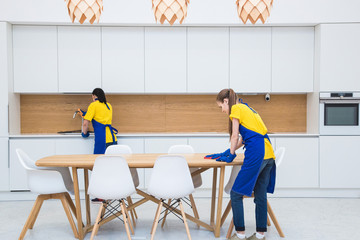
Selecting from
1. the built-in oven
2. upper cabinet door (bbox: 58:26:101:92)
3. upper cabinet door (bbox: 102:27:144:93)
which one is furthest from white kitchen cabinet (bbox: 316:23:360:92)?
upper cabinet door (bbox: 58:26:101:92)

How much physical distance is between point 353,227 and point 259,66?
96.4 inches

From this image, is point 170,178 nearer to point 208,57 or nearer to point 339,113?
point 208,57

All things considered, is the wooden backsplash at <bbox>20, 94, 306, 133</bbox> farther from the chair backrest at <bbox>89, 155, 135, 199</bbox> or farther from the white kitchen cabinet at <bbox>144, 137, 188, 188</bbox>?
the chair backrest at <bbox>89, 155, 135, 199</bbox>

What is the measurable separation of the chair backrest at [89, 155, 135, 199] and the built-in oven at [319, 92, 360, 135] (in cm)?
304

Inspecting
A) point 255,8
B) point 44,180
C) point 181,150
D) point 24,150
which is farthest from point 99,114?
point 255,8

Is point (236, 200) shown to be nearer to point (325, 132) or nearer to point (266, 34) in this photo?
point (325, 132)

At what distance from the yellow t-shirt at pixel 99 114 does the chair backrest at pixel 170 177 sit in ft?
5.94

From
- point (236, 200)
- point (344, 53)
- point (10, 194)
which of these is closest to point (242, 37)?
point (344, 53)

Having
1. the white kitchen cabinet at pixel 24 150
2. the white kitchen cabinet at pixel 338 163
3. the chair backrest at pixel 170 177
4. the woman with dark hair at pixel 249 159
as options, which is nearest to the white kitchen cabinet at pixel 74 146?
the white kitchen cabinet at pixel 24 150

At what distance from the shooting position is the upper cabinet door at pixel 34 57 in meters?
4.95

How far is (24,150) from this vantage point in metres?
4.72

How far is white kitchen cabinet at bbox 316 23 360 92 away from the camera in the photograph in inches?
191

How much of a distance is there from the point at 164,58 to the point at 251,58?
123 centimetres

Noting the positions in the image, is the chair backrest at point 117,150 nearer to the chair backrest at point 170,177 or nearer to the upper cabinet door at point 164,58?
the chair backrest at point 170,177
